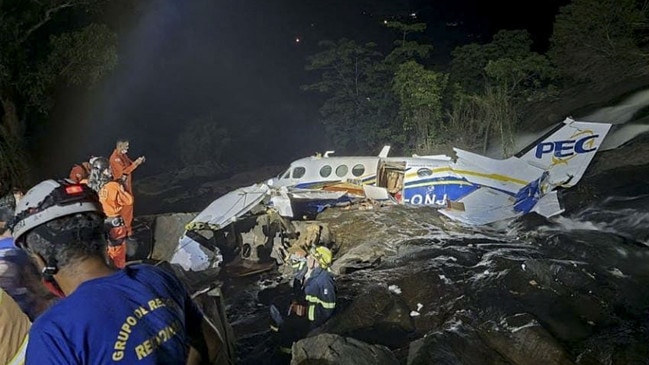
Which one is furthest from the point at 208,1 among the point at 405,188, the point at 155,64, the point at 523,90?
the point at 405,188

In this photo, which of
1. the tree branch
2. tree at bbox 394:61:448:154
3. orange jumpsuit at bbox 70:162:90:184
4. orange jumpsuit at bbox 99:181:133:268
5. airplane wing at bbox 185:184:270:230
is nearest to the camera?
orange jumpsuit at bbox 99:181:133:268

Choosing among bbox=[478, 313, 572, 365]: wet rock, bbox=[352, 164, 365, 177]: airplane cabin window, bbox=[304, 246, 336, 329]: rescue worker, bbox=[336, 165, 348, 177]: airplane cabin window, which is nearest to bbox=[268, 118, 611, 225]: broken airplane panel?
bbox=[352, 164, 365, 177]: airplane cabin window

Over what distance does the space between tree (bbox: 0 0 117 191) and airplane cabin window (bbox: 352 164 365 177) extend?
903cm

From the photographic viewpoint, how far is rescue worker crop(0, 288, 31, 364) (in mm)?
2174

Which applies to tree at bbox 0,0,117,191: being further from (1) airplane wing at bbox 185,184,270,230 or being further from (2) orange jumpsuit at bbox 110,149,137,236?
(2) orange jumpsuit at bbox 110,149,137,236

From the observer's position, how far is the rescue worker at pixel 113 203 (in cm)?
772

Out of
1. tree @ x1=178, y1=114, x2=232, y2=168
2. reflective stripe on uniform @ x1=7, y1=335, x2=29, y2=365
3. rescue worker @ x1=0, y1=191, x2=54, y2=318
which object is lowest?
tree @ x1=178, y1=114, x2=232, y2=168

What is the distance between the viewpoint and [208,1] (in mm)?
52875

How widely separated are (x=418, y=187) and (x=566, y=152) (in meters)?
4.17

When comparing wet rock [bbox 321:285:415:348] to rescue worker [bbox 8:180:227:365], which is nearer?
rescue worker [bbox 8:180:227:365]

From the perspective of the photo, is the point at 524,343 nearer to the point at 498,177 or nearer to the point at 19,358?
the point at 19,358

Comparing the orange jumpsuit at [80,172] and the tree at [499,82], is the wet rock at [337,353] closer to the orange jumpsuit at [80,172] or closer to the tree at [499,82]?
the orange jumpsuit at [80,172]

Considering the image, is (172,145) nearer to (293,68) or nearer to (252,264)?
(293,68)

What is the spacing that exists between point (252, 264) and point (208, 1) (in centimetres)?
4644
